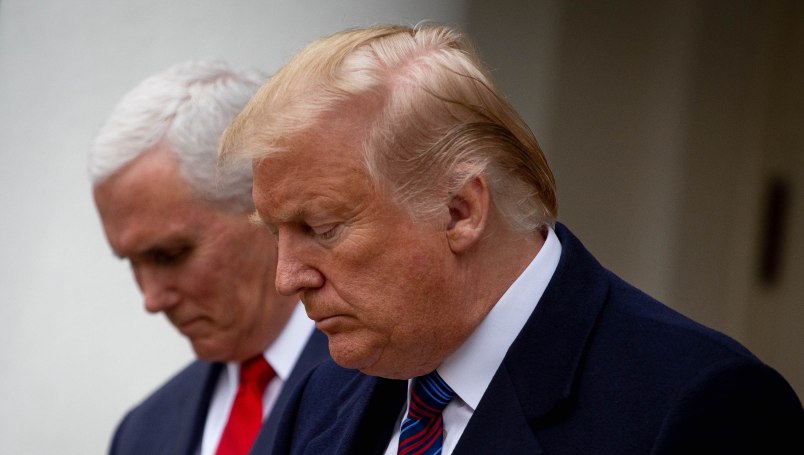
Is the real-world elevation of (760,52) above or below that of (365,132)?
below

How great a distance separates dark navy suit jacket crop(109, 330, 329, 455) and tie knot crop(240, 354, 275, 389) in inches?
6.3

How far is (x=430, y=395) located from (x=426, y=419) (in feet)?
0.16

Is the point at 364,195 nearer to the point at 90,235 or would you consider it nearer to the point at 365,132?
the point at 365,132

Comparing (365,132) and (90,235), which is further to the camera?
(90,235)

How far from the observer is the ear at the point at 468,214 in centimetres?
258

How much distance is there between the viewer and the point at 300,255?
263cm

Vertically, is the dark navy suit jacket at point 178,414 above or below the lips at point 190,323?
below

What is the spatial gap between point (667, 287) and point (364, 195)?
3406mm

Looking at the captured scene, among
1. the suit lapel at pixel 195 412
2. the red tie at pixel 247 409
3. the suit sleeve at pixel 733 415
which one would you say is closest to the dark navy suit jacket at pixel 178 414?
the suit lapel at pixel 195 412

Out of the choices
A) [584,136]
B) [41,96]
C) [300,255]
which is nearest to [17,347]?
[41,96]

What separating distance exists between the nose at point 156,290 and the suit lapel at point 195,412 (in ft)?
1.10

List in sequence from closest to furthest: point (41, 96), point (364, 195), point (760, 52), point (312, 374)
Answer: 1. point (364, 195)
2. point (312, 374)
3. point (760, 52)
4. point (41, 96)

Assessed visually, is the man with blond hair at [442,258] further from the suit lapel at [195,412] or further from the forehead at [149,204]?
the suit lapel at [195,412]

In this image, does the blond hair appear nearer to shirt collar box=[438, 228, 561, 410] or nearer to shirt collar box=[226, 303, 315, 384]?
shirt collar box=[438, 228, 561, 410]
